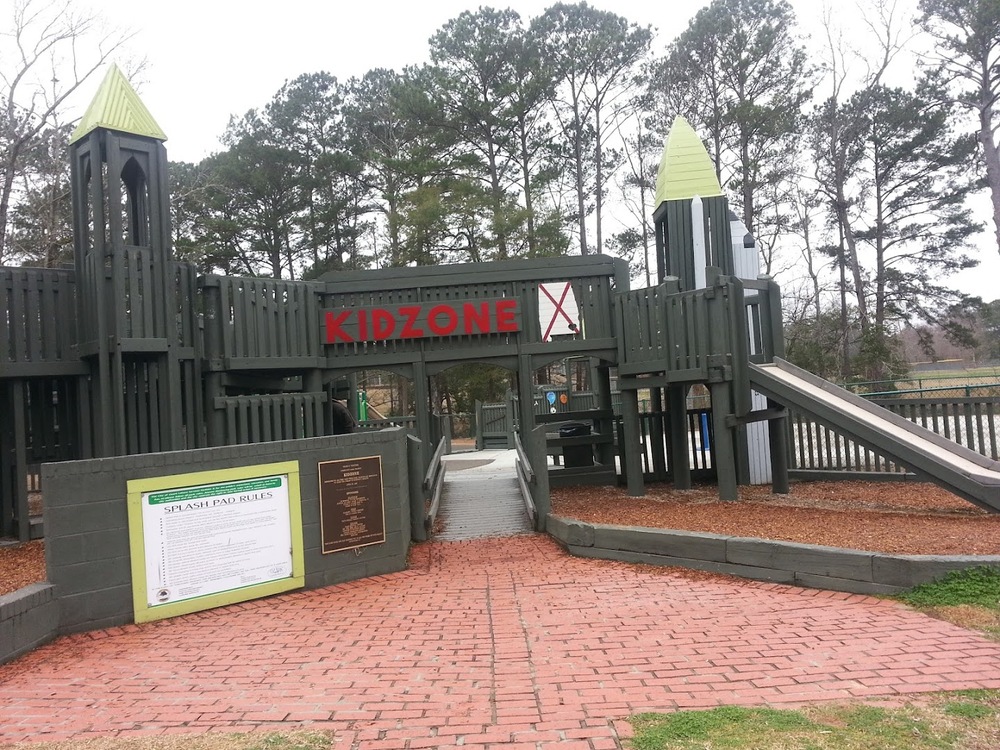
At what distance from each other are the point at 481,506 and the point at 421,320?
133 inches

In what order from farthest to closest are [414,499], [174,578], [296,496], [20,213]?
[20,213], [414,499], [296,496], [174,578]

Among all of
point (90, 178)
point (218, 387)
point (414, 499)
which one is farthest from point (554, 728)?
point (90, 178)

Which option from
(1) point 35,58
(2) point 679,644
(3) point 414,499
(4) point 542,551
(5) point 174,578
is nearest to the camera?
(2) point 679,644

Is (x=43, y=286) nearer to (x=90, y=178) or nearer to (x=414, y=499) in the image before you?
(x=90, y=178)

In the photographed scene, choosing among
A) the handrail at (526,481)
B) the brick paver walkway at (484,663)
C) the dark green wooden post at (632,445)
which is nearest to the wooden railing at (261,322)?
the handrail at (526,481)

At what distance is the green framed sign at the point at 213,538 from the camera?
6359mm

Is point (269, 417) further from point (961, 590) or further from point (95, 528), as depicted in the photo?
point (961, 590)

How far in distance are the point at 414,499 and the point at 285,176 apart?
2612 centimetres

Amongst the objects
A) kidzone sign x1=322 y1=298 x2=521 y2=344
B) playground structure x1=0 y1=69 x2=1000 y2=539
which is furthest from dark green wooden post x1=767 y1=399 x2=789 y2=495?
kidzone sign x1=322 y1=298 x2=521 y2=344

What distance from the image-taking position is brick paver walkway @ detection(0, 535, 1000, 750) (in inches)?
160

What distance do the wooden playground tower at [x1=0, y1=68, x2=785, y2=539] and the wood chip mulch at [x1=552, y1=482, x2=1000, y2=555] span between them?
694 mm

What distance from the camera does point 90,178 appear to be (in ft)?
34.2

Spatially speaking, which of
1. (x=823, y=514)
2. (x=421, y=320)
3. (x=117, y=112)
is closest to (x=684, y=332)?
(x=823, y=514)

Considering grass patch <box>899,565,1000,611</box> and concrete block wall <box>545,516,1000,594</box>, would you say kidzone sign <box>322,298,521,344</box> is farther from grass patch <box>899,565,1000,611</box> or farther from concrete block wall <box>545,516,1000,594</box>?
grass patch <box>899,565,1000,611</box>
